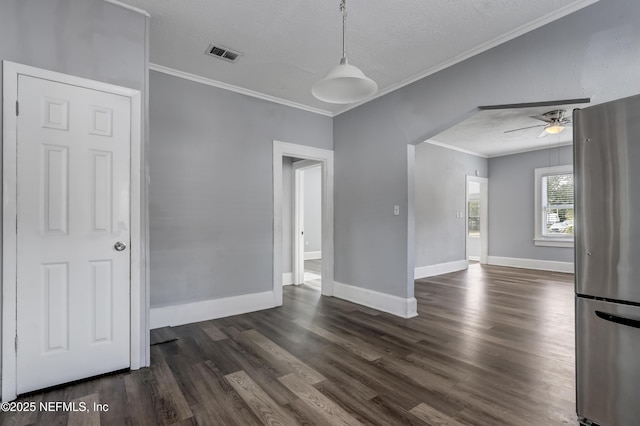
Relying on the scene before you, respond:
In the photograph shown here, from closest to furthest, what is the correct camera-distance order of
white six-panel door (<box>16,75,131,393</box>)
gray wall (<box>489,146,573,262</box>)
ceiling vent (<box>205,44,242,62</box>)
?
white six-panel door (<box>16,75,131,393</box>)
ceiling vent (<box>205,44,242,62</box>)
gray wall (<box>489,146,573,262</box>)

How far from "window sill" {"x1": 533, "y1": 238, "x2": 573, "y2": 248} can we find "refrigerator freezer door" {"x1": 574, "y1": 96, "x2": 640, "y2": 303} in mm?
6048

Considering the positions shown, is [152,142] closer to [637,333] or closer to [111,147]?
[111,147]

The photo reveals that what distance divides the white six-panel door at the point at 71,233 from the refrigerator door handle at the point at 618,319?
10.3ft

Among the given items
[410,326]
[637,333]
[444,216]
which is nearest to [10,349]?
[410,326]

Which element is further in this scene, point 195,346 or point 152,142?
point 152,142

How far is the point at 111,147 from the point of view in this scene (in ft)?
7.86

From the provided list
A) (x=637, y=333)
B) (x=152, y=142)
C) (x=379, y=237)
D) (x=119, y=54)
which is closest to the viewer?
(x=637, y=333)

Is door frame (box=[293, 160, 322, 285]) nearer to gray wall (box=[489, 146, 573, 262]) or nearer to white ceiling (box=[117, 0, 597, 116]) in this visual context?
white ceiling (box=[117, 0, 597, 116])

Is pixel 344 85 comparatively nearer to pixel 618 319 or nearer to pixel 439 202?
pixel 618 319

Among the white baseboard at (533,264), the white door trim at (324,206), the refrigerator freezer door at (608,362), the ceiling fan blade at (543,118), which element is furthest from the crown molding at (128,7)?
the white baseboard at (533,264)

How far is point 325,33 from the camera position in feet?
9.05

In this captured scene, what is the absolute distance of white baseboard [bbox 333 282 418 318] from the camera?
148 inches

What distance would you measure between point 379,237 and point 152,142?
9.63 feet

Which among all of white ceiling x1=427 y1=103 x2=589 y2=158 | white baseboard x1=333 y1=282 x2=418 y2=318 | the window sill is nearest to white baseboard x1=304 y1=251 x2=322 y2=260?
white baseboard x1=333 y1=282 x2=418 y2=318
